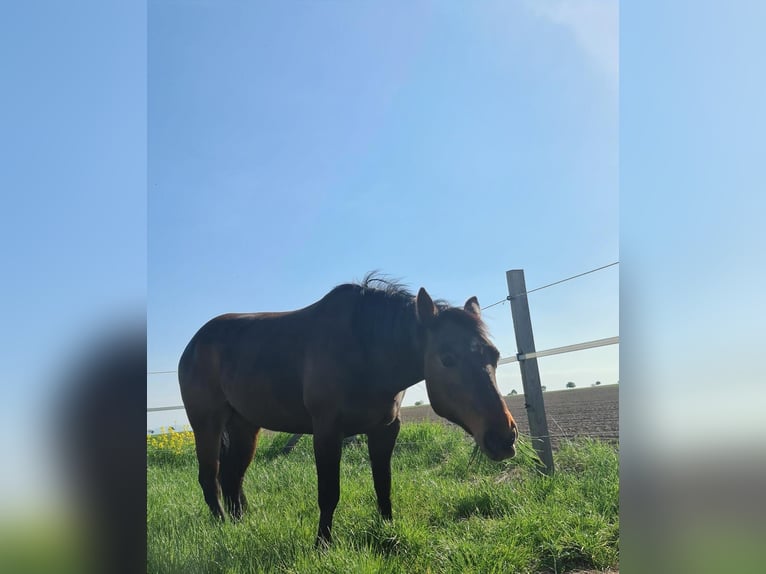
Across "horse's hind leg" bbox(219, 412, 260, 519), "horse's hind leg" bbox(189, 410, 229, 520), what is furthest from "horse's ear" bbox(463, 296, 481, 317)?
"horse's hind leg" bbox(189, 410, 229, 520)

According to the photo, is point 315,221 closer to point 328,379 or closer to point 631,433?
point 328,379

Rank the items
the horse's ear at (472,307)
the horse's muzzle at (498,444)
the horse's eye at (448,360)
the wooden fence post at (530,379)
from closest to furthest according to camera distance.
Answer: the horse's muzzle at (498,444) < the horse's eye at (448,360) < the horse's ear at (472,307) < the wooden fence post at (530,379)

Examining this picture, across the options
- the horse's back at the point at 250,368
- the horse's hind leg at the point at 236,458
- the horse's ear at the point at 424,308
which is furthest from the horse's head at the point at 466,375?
the horse's hind leg at the point at 236,458

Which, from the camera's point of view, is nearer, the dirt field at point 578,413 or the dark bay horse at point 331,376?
the dark bay horse at point 331,376

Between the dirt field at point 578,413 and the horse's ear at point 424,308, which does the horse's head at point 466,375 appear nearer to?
the horse's ear at point 424,308

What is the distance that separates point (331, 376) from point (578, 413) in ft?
4.93

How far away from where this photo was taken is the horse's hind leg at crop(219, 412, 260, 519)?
2.79 m

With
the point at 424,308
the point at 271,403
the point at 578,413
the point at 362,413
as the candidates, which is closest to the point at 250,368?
the point at 271,403

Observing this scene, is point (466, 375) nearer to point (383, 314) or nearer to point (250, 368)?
point (383, 314)

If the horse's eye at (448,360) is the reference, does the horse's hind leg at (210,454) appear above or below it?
below

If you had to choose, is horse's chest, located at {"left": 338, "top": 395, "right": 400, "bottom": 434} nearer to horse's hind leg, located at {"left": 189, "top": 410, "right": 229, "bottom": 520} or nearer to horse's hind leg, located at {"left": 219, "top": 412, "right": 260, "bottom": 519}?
horse's hind leg, located at {"left": 219, "top": 412, "right": 260, "bottom": 519}

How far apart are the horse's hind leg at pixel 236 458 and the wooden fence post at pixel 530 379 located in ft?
5.19

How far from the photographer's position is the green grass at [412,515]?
2.51m

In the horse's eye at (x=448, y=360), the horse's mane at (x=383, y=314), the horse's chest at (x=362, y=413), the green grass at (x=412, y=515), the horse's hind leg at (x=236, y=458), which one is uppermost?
the horse's mane at (x=383, y=314)
